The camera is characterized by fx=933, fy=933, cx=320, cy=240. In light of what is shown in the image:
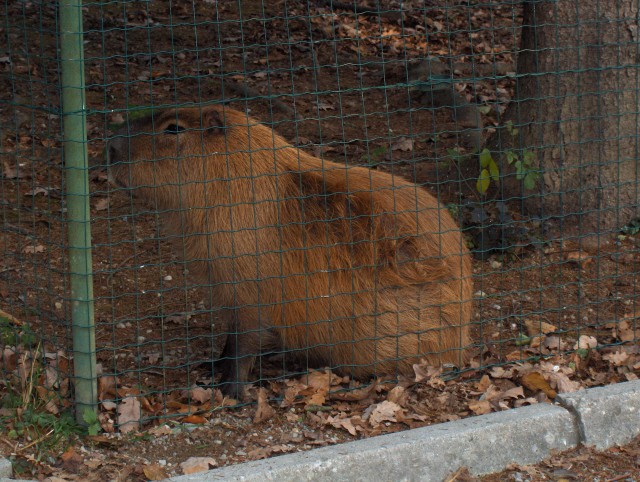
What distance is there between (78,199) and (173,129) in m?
0.84

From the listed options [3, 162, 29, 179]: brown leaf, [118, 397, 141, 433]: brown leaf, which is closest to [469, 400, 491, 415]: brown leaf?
[118, 397, 141, 433]: brown leaf

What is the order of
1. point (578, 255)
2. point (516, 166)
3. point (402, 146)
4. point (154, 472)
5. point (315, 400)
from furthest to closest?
point (402, 146) → point (578, 255) → point (516, 166) → point (315, 400) → point (154, 472)

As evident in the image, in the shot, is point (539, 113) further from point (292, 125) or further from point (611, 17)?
point (292, 125)

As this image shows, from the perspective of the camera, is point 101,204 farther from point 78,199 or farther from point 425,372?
point 425,372

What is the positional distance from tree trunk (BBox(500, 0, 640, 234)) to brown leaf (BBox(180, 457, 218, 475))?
110 inches

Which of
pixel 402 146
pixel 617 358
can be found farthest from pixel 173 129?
pixel 402 146

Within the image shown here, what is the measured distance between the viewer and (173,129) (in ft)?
15.0

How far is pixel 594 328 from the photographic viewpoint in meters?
5.21

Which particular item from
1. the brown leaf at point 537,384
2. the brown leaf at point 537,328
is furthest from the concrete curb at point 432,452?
the brown leaf at point 537,328

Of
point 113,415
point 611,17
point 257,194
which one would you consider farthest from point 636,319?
point 113,415

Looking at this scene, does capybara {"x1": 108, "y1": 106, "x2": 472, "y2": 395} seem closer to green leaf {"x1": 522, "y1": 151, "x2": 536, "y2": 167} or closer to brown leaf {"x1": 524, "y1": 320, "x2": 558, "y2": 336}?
brown leaf {"x1": 524, "y1": 320, "x2": 558, "y2": 336}

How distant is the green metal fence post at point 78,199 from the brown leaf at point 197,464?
1.71 ft

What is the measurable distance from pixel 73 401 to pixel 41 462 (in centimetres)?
39

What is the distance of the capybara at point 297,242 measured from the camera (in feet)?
14.6
